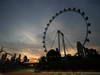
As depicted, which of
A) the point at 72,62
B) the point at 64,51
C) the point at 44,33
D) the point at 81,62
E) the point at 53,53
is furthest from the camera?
the point at 53,53

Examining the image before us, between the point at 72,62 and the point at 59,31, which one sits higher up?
the point at 59,31

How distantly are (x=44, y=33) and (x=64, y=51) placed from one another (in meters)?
14.6

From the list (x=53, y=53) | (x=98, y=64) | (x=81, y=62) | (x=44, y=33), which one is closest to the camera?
(x=98, y=64)

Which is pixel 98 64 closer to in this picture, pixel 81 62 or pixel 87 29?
pixel 81 62

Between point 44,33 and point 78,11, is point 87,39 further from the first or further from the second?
point 44,33

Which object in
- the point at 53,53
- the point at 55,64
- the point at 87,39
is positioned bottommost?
the point at 55,64

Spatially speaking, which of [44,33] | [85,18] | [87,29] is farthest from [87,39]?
[44,33]

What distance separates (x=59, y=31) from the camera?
5041cm

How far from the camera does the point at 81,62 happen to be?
36281 mm

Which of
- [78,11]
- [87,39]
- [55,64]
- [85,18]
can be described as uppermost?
[78,11]

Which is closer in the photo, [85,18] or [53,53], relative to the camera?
[85,18]

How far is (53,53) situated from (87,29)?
28700 mm

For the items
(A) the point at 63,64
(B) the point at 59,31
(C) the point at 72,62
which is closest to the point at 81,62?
(C) the point at 72,62

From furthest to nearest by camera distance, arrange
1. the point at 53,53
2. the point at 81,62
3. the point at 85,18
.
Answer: the point at 53,53
the point at 85,18
the point at 81,62
